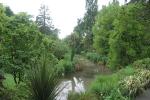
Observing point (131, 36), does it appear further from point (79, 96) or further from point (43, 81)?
A: point (43, 81)

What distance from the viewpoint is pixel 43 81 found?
237 inches

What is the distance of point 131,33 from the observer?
68.0ft

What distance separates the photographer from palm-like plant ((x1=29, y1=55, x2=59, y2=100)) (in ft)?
19.6

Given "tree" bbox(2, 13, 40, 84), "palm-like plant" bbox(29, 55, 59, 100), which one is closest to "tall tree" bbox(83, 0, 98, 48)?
"tree" bbox(2, 13, 40, 84)

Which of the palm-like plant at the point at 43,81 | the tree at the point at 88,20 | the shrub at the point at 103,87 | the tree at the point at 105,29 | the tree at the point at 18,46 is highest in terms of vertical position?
the tree at the point at 88,20

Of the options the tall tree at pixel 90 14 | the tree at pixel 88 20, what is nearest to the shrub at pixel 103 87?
the tree at pixel 88 20

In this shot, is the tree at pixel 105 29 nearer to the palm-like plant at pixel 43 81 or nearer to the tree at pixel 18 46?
the tree at pixel 18 46

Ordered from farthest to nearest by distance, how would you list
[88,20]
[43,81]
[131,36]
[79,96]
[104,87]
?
[88,20] → [131,36] → [104,87] → [79,96] → [43,81]

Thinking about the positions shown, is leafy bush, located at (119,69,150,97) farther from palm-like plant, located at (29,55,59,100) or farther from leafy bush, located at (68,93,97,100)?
palm-like plant, located at (29,55,59,100)

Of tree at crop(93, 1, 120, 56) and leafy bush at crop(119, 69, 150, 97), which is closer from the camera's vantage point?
leafy bush at crop(119, 69, 150, 97)

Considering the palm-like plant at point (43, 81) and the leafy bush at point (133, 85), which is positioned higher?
the palm-like plant at point (43, 81)

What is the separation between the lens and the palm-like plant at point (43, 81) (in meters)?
5.98

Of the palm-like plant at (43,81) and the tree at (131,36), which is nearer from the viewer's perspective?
the palm-like plant at (43,81)

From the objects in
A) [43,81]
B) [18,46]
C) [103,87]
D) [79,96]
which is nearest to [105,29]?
[103,87]
